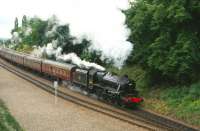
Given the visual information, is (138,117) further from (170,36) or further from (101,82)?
(170,36)

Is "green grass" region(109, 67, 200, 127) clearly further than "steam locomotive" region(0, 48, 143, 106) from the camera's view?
No

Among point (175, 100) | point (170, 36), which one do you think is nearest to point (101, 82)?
point (175, 100)

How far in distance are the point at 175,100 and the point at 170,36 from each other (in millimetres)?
4742

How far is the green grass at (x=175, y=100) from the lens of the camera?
24531 millimetres

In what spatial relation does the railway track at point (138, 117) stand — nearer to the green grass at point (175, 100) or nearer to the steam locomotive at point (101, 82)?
the steam locomotive at point (101, 82)

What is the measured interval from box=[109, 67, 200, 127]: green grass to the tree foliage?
3.16ft

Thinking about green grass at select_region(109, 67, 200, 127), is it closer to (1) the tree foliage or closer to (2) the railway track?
(1) the tree foliage

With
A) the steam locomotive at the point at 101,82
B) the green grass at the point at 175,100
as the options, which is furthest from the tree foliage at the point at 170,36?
the steam locomotive at the point at 101,82

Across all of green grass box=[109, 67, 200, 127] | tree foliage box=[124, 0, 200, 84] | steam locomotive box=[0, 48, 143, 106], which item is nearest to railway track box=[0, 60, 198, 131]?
steam locomotive box=[0, 48, 143, 106]

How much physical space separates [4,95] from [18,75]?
16.2m

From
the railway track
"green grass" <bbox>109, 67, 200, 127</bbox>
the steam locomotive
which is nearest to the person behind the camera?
the railway track

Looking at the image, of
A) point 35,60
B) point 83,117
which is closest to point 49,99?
point 83,117

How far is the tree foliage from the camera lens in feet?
86.0

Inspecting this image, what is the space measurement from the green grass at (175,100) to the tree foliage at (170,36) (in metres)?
0.96
